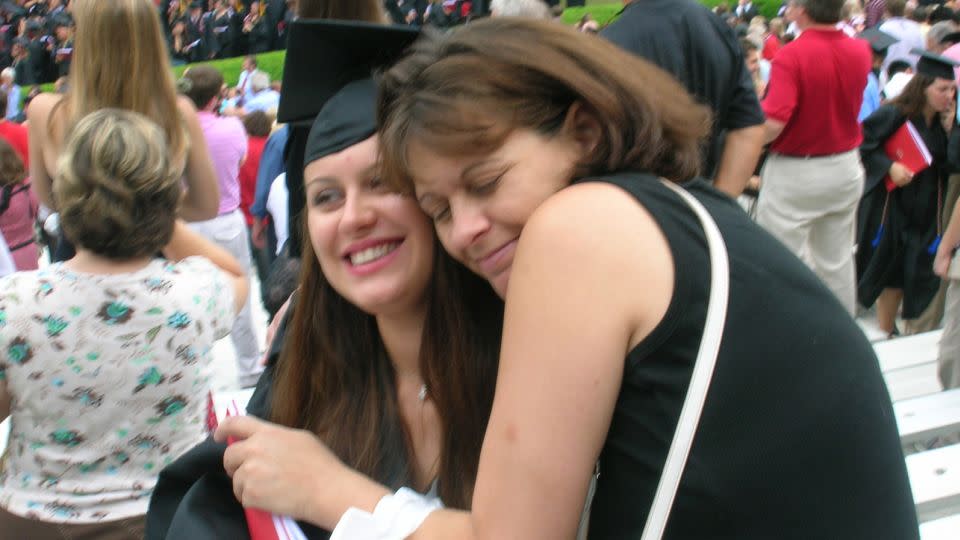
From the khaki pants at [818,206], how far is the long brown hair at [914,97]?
0.57m

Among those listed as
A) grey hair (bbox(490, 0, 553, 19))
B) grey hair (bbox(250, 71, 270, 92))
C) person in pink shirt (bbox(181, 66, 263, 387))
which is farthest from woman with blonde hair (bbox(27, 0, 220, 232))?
grey hair (bbox(250, 71, 270, 92))

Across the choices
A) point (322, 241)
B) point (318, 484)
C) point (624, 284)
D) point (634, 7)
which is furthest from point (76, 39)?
point (624, 284)

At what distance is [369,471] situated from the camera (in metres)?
1.50

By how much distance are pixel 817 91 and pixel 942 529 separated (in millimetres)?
2618

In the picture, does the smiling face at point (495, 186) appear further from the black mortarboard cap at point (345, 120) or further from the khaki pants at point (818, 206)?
the khaki pants at point (818, 206)

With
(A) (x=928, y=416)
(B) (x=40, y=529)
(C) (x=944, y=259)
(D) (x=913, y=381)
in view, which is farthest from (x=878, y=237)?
(B) (x=40, y=529)

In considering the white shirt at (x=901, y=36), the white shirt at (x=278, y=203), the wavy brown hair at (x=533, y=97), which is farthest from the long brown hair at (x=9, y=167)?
the white shirt at (x=901, y=36)

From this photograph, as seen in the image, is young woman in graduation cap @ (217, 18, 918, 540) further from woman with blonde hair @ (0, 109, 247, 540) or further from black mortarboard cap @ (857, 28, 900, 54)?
black mortarboard cap @ (857, 28, 900, 54)

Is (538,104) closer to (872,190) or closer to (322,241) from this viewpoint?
(322,241)

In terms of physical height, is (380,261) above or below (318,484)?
above

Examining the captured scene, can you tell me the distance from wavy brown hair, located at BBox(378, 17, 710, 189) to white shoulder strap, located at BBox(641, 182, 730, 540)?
0.15 metres

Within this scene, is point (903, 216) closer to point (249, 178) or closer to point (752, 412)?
point (249, 178)

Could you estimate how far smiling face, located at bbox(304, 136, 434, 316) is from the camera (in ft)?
4.78

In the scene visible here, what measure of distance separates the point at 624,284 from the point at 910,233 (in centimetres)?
509
